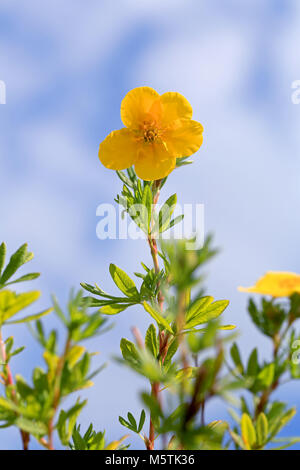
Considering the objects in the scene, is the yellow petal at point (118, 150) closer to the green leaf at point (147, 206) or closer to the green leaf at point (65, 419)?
the green leaf at point (147, 206)

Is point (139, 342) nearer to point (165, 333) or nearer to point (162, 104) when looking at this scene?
point (165, 333)

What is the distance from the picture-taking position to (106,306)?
4.31ft

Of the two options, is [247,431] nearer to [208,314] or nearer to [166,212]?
[208,314]

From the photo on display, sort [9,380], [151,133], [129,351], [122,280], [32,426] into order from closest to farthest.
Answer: [32,426] → [9,380] → [129,351] → [122,280] → [151,133]

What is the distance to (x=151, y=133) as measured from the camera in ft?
5.10

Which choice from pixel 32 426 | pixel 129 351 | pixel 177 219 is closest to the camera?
pixel 32 426

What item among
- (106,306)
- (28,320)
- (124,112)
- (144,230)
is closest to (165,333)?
(106,306)

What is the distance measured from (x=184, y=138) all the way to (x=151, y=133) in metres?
0.11

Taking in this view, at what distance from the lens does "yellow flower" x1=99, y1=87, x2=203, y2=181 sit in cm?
153

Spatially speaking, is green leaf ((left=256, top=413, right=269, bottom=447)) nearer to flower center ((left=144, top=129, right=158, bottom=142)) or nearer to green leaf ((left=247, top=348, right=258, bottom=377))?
green leaf ((left=247, top=348, right=258, bottom=377))

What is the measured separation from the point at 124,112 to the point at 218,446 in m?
1.14

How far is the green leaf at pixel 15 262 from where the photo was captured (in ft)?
3.32

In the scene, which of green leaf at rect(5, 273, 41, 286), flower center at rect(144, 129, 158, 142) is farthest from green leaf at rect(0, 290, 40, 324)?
flower center at rect(144, 129, 158, 142)

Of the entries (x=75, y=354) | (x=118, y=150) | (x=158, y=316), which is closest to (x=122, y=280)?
(x=158, y=316)
